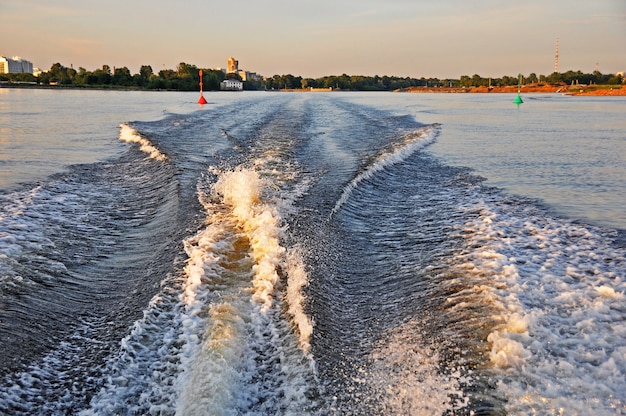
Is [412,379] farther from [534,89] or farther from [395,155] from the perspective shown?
[534,89]

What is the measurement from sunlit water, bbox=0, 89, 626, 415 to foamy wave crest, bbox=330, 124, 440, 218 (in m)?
0.09

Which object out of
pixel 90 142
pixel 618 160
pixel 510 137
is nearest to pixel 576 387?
pixel 618 160

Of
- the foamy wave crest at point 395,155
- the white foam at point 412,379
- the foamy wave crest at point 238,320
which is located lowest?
the white foam at point 412,379

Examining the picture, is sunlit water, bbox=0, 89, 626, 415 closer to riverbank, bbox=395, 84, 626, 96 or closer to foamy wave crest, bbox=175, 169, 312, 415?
foamy wave crest, bbox=175, 169, 312, 415

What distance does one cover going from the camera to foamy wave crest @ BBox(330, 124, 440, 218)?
29.7ft

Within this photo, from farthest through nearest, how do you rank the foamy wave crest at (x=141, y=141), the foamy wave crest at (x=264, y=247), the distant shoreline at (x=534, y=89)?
the distant shoreline at (x=534, y=89), the foamy wave crest at (x=141, y=141), the foamy wave crest at (x=264, y=247)

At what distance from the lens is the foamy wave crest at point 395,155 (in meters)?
9.05

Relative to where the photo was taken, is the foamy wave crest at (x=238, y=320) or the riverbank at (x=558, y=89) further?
the riverbank at (x=558, y=89)

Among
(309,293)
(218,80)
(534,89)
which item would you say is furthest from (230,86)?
(309,293)

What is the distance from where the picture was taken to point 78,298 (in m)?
4.79

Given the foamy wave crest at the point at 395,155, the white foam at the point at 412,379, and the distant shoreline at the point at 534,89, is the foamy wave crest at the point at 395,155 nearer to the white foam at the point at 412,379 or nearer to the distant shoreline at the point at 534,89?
the white foam at the point at 412,379

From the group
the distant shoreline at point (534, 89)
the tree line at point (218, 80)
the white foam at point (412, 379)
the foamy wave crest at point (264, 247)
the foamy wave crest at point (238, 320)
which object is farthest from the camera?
the tree line at point (218, 80)

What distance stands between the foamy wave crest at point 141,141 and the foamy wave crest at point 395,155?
4.62 m

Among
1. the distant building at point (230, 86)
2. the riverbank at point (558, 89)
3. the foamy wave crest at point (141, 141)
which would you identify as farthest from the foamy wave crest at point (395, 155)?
the distant building at point (230, 86)
